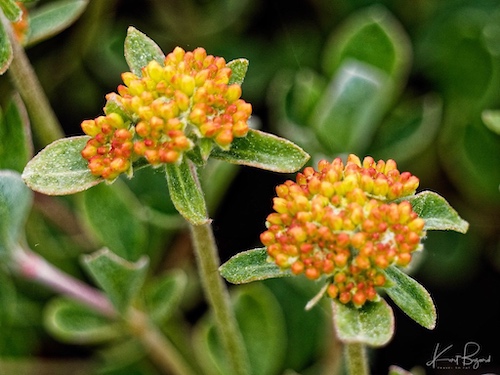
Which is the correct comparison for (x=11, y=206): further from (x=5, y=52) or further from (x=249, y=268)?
(x=249, y=268)

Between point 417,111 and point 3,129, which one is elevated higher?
point 3,129

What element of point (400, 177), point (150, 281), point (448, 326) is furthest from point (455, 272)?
point (400, 177)

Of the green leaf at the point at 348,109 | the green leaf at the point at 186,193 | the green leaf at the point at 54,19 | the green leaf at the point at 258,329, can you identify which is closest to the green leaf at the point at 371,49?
the green leaf at the point at 348,109

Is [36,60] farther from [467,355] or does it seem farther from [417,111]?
[467,355]

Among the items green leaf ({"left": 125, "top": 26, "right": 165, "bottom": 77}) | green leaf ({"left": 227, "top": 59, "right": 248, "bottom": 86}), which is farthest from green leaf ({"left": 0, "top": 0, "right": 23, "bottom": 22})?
green leaf ({"left": 227, "top": 59, "right": 248, "bottom": 86})

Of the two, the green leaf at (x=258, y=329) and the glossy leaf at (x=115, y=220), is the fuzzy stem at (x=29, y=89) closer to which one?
the glossy leaf at (x=115, y=220)

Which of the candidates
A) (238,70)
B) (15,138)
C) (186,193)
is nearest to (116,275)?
(15,138)

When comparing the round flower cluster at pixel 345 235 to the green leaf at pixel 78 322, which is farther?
the green leaf at pixel 78 322

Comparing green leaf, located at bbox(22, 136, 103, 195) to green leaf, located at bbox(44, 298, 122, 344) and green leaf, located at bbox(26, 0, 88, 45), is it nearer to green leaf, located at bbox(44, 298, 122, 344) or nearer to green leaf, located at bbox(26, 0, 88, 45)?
green leaf, located at bbox(26, 0, 88, 45)
